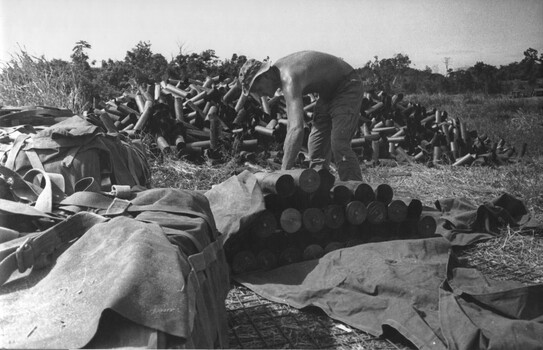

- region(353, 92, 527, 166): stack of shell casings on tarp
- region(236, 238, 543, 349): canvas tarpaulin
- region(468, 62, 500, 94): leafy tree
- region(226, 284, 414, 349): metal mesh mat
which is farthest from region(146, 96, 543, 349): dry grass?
region(468, 62, 500, 94): leafy tree

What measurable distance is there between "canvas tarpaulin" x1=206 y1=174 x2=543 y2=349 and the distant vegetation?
6.53 metres

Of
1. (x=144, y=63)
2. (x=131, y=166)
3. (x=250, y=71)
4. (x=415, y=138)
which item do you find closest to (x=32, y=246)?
(x=131, y=166)

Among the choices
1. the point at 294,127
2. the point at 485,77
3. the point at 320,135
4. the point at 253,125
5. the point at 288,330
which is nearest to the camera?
the point at 288,330

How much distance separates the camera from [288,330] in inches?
131

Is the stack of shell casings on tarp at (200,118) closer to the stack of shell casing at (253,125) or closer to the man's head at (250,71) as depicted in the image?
the stack of shell casing at (253,125)

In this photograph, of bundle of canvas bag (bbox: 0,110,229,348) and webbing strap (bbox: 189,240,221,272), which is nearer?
bundle of canvas bag (bbox: 0,110,229,348)

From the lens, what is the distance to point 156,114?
8.98 m

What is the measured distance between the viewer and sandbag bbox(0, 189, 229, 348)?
5.12 feet

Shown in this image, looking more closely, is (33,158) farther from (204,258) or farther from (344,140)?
(344,140)

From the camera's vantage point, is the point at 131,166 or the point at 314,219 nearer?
the point at 131,166

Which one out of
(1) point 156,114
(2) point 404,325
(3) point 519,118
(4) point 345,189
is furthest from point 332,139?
(3) point 519,118

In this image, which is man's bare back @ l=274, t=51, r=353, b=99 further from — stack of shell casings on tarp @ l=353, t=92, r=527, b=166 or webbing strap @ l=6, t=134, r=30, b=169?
stack of shell casings on tarp @ l=353, t=92, r=527, b=166

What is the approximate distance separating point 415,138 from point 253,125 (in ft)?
13.6

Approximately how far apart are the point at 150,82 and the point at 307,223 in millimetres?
8736
